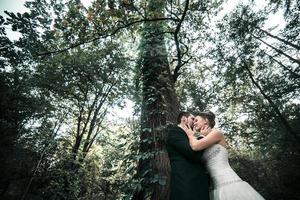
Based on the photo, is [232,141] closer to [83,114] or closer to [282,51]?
[282,51]

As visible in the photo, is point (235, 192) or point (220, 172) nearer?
point (235, 192)

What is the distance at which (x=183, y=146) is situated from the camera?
2.48 meters

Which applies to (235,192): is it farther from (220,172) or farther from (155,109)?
(155,109)

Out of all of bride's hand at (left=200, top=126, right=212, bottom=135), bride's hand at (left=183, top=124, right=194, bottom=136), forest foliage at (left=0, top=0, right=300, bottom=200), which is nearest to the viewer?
bride's hand at (left=183, top=124, right=194, bottom=136)

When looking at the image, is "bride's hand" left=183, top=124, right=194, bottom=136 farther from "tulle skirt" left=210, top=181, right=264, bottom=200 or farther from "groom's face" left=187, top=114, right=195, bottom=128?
"tulle skirt" left=210, top=181, right=264, bottom=200

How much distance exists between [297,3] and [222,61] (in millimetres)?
4029

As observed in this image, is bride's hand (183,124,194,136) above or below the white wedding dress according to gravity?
above

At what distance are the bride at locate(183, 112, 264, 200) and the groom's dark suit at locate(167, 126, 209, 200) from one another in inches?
3.6

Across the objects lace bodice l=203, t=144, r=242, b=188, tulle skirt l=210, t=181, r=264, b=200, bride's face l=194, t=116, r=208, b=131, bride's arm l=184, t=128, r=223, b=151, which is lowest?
tulle skirt l=210, t=181, r=264, b=200

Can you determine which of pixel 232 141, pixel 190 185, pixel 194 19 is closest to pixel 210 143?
pixel 190 185

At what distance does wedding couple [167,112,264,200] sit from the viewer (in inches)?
90.6

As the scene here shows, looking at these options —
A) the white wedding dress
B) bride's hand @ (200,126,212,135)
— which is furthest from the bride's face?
the white wedding dress

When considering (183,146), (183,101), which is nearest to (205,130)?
(183,146)

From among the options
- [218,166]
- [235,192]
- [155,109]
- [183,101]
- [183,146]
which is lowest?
[235,192]
